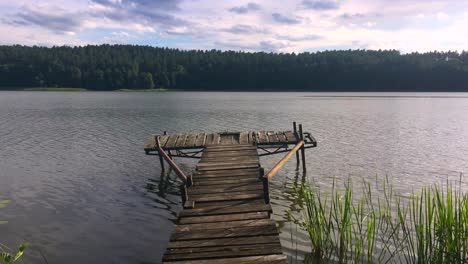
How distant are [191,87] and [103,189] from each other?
155 metres

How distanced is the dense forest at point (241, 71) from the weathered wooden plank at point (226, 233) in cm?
14371

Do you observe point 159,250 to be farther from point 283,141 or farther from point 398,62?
point 398,62

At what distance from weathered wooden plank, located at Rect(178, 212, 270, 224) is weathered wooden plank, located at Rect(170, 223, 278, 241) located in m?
0.56

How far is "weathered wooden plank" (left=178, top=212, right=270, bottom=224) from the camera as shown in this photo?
9.12 meters

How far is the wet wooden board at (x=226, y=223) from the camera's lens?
7.50 meters

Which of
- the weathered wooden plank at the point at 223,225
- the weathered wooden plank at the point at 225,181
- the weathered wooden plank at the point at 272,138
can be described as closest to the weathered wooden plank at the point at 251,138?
the weathered wooden plank at the point at 272,138

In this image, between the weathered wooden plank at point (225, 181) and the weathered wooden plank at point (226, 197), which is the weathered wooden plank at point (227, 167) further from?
the weathered wooden plank at point (226, 197)

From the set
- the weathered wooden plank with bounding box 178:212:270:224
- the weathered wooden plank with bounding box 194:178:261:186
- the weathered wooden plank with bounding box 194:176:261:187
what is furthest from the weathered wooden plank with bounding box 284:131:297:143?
the weathered wooden plank with bounding box 178:212:270:224

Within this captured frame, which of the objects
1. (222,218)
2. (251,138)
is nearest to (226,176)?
Result: (222,218)

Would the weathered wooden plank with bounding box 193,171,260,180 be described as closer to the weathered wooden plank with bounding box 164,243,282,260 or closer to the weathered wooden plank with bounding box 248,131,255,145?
the weathered wooden plank with bounding box 164,243,282,260

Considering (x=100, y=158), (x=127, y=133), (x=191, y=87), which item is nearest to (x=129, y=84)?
(x=191, y=87)

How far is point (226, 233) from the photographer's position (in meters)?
8.39

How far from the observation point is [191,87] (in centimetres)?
17112

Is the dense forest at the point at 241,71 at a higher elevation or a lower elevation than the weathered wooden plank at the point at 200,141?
higher
